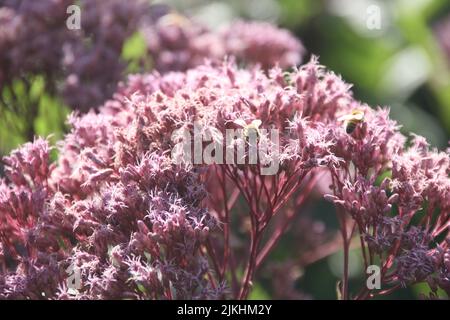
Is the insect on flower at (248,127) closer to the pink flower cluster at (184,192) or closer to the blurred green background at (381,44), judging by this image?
the pink flower cluster at (184,192)

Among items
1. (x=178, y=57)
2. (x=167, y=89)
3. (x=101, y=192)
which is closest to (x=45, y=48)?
(x=178, y=57)

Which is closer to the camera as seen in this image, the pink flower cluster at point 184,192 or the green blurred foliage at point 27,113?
the pink flower cluster at point 184,192

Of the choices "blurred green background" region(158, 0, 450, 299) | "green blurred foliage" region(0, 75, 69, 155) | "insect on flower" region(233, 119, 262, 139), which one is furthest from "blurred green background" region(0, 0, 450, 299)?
"insect on flower" region(233, 119, 262, 139)

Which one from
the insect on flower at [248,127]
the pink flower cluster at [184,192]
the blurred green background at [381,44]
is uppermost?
the blurred green background at [381,44]

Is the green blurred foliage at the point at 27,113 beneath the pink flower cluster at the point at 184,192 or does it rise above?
above

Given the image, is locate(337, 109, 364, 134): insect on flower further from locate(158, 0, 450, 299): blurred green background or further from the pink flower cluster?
locate(158, 0, 450, 299): blurred green background

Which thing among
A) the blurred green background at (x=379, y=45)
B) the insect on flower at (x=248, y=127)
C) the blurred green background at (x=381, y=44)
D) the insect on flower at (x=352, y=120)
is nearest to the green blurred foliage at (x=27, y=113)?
the insect on flower at (x=248, y=127)

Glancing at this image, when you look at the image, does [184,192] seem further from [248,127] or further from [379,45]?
[379,45]

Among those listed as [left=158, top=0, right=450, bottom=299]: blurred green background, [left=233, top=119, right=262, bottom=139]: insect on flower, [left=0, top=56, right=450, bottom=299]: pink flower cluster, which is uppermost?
[left=158, top=0, right=450, bottom=299]: blurred green background
